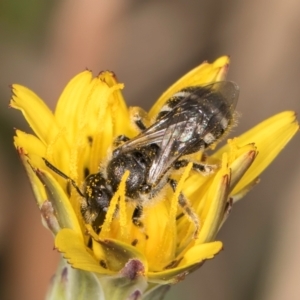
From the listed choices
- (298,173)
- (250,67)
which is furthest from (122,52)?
(298,173)

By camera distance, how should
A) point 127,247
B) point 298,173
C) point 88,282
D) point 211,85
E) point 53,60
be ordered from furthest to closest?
point 53,60
point 298,173
point 211,85
point 88,282
point 127,247

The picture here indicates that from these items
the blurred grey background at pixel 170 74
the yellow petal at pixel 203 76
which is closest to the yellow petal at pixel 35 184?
the yellow petal at pixel 203 76

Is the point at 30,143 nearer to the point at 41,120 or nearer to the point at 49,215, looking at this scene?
the point at 41,120

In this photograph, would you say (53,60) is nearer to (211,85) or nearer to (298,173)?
(298,173)

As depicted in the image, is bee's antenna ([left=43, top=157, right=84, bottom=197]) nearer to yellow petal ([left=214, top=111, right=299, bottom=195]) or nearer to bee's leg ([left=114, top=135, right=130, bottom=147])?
bee's leg ([left=114, top=135, right=130, bottom=147])

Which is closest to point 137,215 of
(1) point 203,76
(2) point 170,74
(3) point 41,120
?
(3) point 41,120
